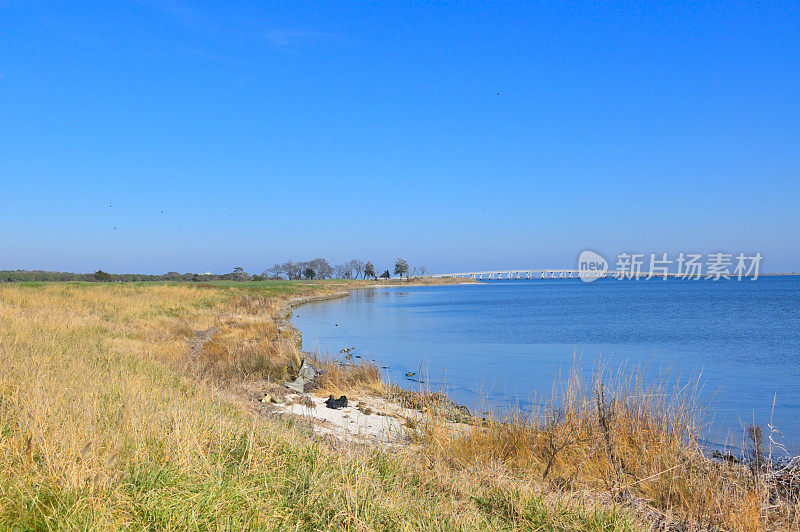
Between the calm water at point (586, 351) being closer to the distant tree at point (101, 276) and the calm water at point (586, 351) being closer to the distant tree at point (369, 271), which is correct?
the distant tree at point (101, 276)

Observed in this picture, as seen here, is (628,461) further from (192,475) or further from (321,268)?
(321,268)

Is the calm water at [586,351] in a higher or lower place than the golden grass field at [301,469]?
lower

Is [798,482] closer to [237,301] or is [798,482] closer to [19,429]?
[19,429]

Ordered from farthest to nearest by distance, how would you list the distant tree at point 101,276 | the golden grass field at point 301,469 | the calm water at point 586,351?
the distant tree at point 101,276, the calm water at point 586,351, the golden grass field at point 301,469

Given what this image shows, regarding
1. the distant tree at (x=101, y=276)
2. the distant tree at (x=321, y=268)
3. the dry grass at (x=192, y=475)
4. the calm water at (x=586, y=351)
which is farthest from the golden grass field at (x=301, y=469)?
the distant tree at (x=321, y=268)

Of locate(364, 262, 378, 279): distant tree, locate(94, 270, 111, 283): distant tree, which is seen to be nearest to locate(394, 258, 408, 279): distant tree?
locate(364, 262, 378, 279): distant tree

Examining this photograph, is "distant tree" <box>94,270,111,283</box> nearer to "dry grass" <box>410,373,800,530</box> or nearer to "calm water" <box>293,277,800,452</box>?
"calm water" <box>293,277,800,452</box>

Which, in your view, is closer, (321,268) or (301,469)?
(301,469)

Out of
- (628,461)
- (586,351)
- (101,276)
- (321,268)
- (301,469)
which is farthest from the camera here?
(321,268)

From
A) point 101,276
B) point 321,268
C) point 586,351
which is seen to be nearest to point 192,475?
point 586,351

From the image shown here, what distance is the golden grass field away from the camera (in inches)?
144

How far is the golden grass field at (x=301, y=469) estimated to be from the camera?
3.66 m

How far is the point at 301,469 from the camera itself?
190 inches

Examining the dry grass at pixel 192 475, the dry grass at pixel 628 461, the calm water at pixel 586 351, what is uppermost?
the dry grass at pixel 192 475
